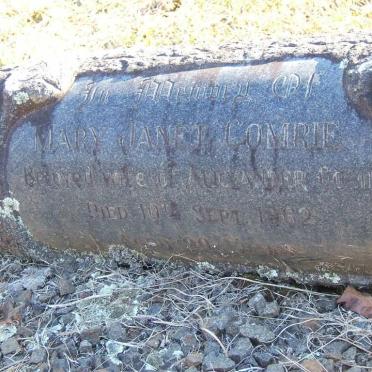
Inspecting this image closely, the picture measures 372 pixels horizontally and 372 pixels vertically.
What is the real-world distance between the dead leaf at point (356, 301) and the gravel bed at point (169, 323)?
0.03 meters

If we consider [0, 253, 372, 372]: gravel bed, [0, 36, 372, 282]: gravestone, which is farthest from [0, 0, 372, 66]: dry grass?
[0, 253, 372, 372]: gravel bed

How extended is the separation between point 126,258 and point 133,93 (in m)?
0.68

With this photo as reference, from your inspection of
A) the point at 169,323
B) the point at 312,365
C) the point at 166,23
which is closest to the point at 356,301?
the point at 312,365

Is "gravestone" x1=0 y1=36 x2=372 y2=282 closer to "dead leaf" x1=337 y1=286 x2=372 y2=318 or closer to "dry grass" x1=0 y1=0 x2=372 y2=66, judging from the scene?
"dead leaf" x1=337 y1=286 x2=372 y2=318

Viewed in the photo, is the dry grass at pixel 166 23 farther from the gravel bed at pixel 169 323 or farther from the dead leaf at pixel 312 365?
the dead leaf at pixel 312 365

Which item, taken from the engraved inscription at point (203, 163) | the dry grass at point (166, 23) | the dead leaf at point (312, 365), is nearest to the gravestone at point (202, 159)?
the engraved inscription at point (203, 163)

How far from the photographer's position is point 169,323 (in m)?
2.63

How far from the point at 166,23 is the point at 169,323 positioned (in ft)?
9.19

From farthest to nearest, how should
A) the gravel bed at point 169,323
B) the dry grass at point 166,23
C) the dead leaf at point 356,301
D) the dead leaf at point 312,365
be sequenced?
the dry grass at point 166,23
the dead leaf at point 356,301
the gravel bed at point 169,323
the dead leaf at point 312,365

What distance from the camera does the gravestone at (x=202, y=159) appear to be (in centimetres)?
245

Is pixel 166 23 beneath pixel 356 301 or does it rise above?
above

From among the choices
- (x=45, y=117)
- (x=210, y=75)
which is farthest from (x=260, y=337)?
(x=45, y=117)

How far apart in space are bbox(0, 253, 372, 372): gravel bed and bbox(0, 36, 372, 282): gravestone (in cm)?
10

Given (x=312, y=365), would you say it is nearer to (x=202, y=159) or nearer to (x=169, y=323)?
(x=169, y=323)
